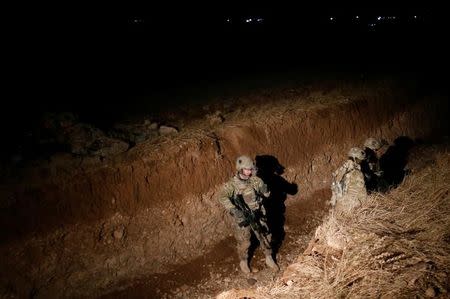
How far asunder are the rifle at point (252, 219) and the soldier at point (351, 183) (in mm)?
1492

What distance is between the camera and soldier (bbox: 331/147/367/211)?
21.3 feet

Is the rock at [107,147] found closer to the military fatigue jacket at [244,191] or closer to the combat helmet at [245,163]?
the military fatigue jacket at [244,191]

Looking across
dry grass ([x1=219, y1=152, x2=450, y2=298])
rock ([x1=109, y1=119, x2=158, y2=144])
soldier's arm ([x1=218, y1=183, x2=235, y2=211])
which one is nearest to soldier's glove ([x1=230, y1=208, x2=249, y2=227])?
soldier's arm ([x1=218, y1=183, x2=235, y2=211])

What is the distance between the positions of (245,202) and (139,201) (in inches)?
91.7

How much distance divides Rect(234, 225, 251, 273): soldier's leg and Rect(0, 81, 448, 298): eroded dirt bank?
0.97m

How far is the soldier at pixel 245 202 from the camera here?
264 inches

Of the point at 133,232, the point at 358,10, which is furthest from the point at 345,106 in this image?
the point at 358,10

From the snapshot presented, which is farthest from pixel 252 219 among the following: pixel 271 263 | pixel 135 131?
pixel 135 131

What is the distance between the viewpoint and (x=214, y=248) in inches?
316

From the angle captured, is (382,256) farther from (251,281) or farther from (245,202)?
(251,281)

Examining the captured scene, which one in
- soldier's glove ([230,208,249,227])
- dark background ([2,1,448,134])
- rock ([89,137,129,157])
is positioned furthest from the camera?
dark background ([2,1,448,134])

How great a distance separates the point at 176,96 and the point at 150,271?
6.12 meters

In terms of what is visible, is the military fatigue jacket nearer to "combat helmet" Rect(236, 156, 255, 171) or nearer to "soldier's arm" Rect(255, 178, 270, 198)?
"soldier's arm" Rect(255, 178, 270, 198)

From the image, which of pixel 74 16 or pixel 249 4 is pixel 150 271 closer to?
pixel 74 16
